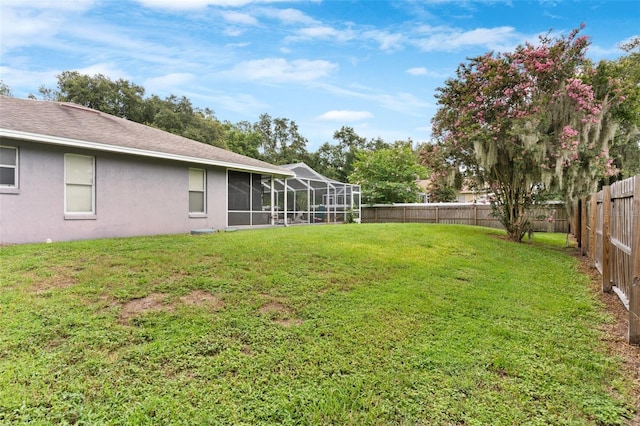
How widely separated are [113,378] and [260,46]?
10.7m

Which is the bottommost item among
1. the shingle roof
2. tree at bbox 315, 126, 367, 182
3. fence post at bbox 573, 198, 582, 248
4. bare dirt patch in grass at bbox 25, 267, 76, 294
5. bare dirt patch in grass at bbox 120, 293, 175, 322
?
bare dirt patch in grass at bbox 120, 293, 175, 322

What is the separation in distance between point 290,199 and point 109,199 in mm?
8633

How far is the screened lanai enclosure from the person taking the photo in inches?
476

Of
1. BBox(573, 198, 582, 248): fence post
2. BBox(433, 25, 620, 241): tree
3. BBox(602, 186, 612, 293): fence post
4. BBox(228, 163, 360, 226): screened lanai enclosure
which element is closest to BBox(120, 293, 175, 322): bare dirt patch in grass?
BBox(602, 186, 612, 293): fence post

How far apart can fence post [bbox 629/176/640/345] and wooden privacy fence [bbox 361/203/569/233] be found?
12395 millimetres

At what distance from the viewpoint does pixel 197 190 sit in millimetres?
10734

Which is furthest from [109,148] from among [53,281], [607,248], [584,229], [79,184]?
[584,229]

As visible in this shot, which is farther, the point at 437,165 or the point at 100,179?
the point at 437,165

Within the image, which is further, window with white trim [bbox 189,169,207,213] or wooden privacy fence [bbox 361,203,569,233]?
wooden privacy fence [bbox 361,203,569,233]

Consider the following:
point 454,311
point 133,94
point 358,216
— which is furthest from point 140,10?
point 133,94

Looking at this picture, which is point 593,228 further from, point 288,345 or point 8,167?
point 8,167

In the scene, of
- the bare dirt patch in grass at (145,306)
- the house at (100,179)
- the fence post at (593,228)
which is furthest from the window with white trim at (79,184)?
the fence post at (593,228)

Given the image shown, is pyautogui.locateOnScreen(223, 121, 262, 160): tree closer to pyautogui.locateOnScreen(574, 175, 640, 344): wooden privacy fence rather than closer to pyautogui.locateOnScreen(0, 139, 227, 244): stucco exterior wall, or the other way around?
pyautogui.locateOnScreen(0, 139, 227, 244): stucco exterior wall

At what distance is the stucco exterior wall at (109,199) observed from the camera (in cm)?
717
